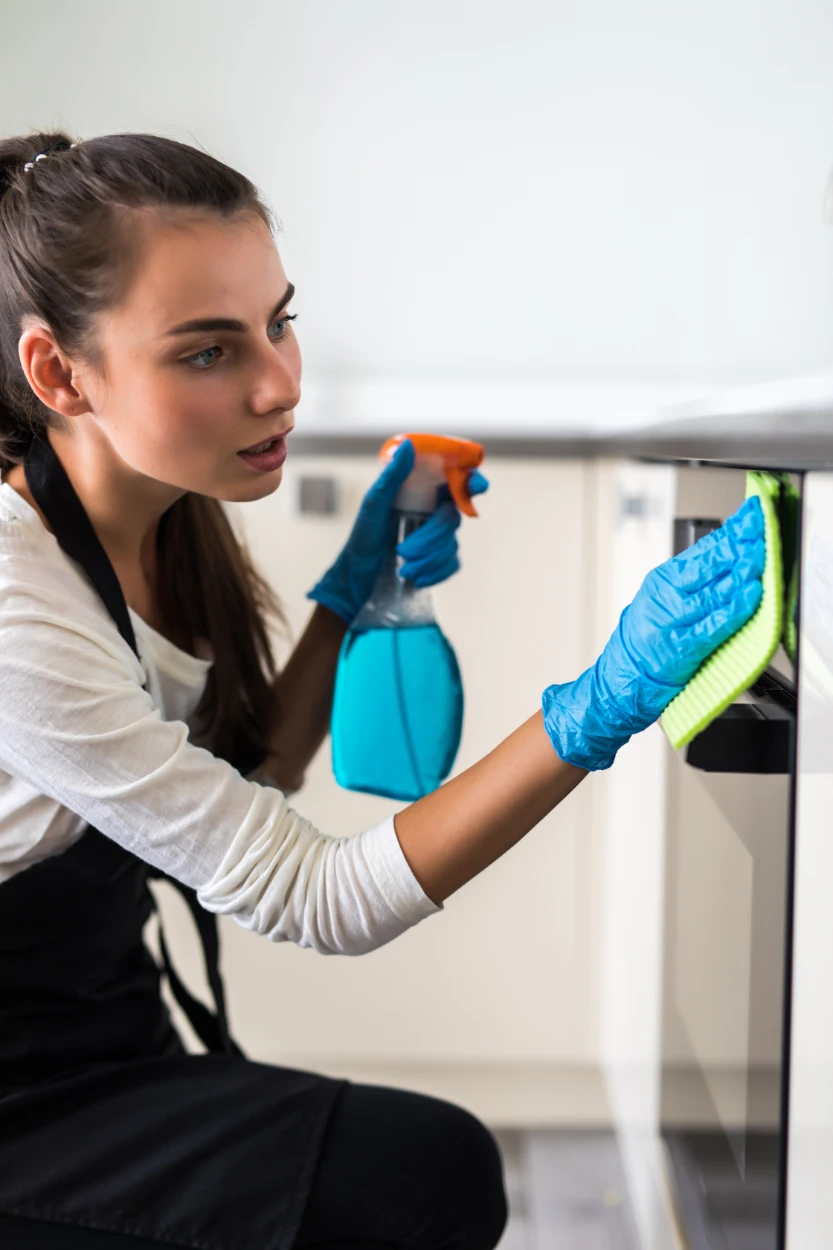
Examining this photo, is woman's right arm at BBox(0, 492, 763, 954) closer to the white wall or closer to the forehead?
the forehead

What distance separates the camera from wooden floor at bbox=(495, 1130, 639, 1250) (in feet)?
4.50

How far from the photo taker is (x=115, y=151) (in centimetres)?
79

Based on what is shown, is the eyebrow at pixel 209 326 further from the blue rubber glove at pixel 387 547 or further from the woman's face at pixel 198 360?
the blue rubber glove at pixel 387 547

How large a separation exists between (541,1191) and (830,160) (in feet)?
5.12

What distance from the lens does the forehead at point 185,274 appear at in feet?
2.49

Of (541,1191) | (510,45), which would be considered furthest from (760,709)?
(510,45)

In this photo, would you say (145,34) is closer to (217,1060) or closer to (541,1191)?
(217,1060)

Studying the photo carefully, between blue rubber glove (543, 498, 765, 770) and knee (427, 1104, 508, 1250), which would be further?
knee (427, 1104, 508, 1250)

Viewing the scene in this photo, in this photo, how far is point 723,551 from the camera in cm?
56

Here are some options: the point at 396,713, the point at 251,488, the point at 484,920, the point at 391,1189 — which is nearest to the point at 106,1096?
the point at 391,1189

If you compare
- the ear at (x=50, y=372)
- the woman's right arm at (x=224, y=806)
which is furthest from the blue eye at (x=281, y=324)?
the woman's right arm at (x=224, y=806)

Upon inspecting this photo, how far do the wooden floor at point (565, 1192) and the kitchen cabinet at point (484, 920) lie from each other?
0.05 metres

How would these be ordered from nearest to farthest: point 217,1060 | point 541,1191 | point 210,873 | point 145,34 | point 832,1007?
point 832,1007 < point 210,873 < point 217,1060 < point 541,1191 < point 145,34

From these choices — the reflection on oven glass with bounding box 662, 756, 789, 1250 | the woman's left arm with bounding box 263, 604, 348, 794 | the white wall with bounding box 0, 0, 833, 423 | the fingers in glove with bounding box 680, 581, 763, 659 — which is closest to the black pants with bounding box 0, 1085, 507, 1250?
→ the reflection on oven glass with bounding box 662, 756, 789, 1250
